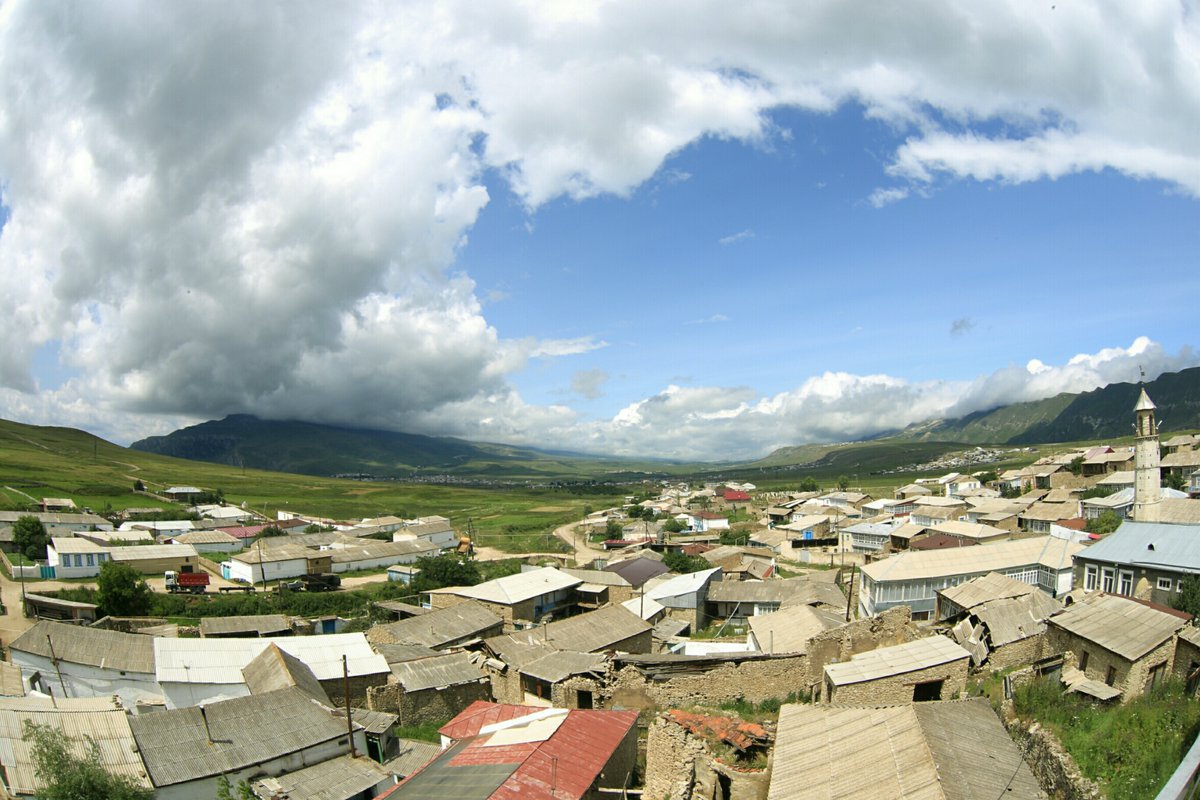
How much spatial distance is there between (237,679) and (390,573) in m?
33.2

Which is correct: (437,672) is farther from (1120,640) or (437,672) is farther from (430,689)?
(1120,640)

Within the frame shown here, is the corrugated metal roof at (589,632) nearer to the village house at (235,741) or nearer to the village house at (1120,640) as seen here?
the village house at (235,741)

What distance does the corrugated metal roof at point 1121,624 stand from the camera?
48.0ft

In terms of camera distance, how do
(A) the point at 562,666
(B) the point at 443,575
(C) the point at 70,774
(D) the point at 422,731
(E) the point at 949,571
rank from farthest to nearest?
1. (B) the point at 443,575
2. (E) the point at 949,571
3. (D) the point at 422,731
4. (A) the point at 562,666
5. (C) the point at 70,774

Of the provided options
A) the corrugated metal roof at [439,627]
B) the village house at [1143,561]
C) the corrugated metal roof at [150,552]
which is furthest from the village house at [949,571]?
the corrugated metal roof at [150,552]

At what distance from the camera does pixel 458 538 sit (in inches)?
3228

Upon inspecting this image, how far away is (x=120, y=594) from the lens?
39.4 m

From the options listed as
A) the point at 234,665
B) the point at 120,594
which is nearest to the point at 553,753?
the point at 234,665

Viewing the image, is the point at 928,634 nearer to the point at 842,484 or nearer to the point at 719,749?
the point at 719,749

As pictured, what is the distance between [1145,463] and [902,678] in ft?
103

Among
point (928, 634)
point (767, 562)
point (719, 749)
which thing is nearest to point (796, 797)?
point (719, 749)

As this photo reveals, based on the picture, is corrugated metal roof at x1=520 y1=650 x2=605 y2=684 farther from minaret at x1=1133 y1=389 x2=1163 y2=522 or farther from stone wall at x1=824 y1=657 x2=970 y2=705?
minaret at x1=1133 y1=389 x2=1163 y2=522

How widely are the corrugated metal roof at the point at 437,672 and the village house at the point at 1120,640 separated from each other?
19.1m

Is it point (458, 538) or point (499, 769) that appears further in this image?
point (458, 538)
